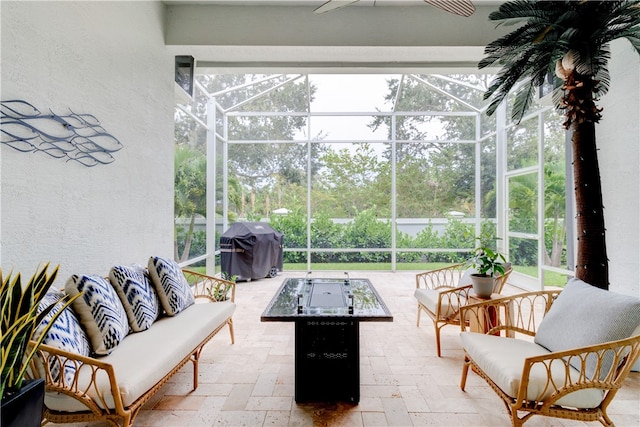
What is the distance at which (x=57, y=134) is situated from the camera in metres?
2.15

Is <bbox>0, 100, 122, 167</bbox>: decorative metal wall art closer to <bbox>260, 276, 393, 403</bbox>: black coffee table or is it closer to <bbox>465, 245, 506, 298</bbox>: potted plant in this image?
<bbox>260, 276, 393, 403</bbox>: black coffee table

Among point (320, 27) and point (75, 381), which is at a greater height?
point (320, 27)

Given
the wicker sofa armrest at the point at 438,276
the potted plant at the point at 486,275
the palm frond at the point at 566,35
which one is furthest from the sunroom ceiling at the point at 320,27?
the wicker sofa armrest at the point at 438,276

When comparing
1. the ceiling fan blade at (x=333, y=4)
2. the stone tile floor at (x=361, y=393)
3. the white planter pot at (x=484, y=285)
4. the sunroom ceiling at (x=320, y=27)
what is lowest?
the stone tile floor at (x=361, y=393)

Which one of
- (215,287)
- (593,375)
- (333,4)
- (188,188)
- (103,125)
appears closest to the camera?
(593,375)

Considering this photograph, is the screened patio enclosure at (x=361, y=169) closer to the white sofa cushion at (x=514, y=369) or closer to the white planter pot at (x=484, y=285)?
the white planter pot at (x=484, y=285)

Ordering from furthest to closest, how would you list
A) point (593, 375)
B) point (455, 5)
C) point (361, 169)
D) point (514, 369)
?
point (361, 169), point (455, 5), point (514, 369), point (593, 375)

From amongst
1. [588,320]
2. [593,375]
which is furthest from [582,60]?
[593,375]

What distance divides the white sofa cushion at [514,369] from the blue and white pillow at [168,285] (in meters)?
2.30

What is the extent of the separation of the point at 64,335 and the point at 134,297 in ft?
2.01

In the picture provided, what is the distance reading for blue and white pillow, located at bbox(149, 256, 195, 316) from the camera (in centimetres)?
253

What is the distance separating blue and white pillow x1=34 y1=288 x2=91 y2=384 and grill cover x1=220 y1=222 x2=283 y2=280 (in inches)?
149

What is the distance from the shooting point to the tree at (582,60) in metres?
2.18

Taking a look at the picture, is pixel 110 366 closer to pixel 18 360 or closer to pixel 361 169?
pixel 18 360
